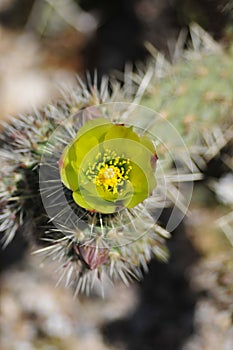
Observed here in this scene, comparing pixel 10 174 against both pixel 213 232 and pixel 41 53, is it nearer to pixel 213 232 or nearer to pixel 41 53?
pixel 213 232

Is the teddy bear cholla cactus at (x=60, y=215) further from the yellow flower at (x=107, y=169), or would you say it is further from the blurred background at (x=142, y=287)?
the blurred background at (x=142, y=287)

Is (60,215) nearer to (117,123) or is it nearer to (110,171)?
(110,171)

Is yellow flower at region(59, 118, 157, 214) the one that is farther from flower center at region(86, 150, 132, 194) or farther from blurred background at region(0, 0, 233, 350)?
blurred background at region(0, 0, 233, 350)

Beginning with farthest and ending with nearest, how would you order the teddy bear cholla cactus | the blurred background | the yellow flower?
1. the blurred background
2. the teddy bear cholla cactus
3. the yellow flower

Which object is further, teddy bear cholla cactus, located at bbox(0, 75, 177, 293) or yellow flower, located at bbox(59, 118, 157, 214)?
teddy bear cholla cactus, located at bbox(0, 75, 177, 293)

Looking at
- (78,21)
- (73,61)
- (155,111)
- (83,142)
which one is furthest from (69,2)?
(83,142)

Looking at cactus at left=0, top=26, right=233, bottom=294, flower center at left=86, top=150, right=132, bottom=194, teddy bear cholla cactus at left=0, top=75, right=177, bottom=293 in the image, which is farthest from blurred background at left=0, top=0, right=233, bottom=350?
flower center at left=86, top=150, right=132, bottom=194
